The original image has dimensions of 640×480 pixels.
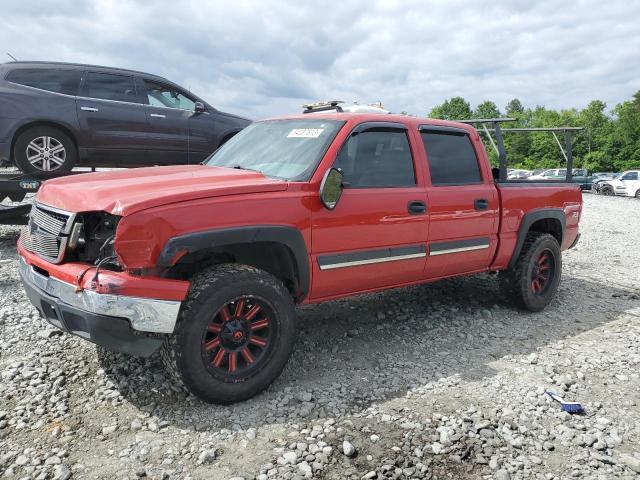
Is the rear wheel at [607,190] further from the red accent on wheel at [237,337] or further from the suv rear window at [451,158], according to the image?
the red accent on wheel at [237,337]

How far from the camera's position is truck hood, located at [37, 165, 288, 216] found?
9.23 ft

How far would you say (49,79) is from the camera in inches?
250

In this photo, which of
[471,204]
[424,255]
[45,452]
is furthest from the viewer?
[471,204]

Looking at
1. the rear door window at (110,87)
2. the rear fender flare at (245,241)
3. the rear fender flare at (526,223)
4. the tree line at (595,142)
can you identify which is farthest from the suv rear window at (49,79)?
the tree line at (595,142)

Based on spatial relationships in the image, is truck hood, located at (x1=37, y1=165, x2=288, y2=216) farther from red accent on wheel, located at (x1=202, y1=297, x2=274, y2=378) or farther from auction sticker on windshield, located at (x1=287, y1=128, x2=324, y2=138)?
red accent on wheel, located at (x1=202, y1=297, x2=274, y2=378)

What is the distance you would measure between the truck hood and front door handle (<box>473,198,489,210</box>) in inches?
79.4

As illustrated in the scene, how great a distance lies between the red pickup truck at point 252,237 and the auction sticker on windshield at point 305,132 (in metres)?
0.02

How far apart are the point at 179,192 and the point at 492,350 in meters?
2.92

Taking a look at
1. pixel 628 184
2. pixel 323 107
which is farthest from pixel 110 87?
pixel 628 184

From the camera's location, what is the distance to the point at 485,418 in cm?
311

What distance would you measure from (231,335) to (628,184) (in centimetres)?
2771

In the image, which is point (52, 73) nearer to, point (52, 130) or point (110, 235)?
point (52, 130)

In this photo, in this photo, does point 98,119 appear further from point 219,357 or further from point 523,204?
point 523,204

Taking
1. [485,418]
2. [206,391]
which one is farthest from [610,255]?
[206,391]
